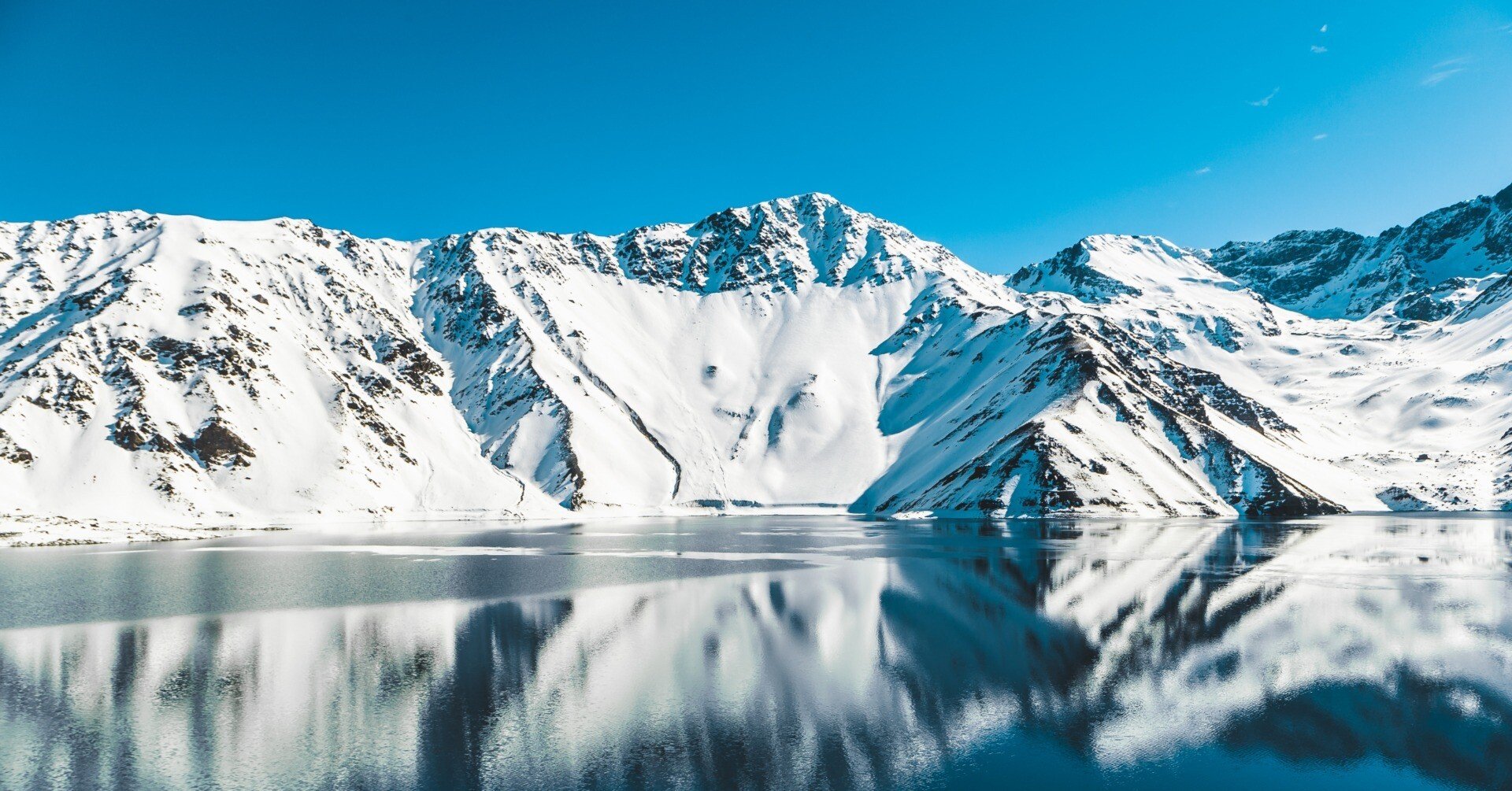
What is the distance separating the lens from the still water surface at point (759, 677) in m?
34.0

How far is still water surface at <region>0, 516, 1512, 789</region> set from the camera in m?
34.0

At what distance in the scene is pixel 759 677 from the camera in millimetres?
47406

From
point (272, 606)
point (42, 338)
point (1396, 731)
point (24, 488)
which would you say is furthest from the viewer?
point (42, 338)

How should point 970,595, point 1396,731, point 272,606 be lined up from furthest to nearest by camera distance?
point 970,595
point 272,606
point 1396,731

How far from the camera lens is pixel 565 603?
70.9 metres

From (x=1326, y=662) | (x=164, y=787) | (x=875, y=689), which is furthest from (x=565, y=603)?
(x=1326, y=662)

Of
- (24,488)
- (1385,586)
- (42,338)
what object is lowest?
(1385,586)

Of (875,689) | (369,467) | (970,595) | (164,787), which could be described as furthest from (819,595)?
(369,467)

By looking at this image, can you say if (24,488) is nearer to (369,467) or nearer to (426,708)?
(369,467)

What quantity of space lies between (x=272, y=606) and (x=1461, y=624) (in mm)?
90550

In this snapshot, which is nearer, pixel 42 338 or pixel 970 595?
pixel 970 595

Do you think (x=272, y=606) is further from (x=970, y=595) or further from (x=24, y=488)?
(x=24, y=488)

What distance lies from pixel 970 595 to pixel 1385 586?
40.3m

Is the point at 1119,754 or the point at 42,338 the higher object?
the point at 42,338
